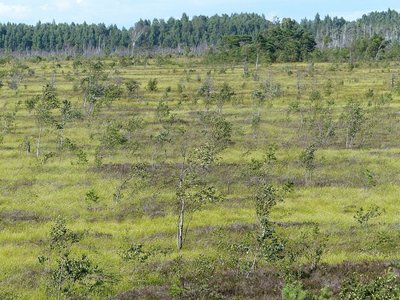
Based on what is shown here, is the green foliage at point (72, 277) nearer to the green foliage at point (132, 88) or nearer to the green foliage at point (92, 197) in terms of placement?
the green foliage at point (92, 197)

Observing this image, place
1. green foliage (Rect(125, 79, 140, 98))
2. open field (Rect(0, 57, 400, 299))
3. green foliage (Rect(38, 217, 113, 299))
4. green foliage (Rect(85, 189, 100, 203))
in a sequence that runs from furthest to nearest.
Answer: green foliage (Rect(125, 79, 140, 98)) < green foliage (Rect(85, 189, 100, 203)) < open field (Rect(0, 57, 400, 299)) < green foliage (Rect(38, 217, 113, 299))

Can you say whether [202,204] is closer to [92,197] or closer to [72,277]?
[92,197]

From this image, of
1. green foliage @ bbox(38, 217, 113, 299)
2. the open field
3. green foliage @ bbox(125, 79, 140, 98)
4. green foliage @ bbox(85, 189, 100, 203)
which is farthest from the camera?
green foliage @ bbox(125, 79, 140, 98)

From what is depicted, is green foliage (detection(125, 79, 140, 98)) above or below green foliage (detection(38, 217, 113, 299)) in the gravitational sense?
above

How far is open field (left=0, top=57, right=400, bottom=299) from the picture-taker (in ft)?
68.8

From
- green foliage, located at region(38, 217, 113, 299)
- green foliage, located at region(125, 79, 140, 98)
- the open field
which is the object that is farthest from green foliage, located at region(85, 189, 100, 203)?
green foliage, located at region(125, 79, 140, 98)

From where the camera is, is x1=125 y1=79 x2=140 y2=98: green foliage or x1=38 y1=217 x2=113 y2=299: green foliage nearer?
x1=38 y1=217 x2=113 y2=299: green foliage

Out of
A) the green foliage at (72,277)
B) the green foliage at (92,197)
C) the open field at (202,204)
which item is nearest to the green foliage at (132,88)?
the open field at (202,204)

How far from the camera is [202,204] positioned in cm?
3209

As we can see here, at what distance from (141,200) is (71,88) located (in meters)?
56.7

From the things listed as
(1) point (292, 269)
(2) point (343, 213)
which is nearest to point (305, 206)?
(2) point (343, 213)

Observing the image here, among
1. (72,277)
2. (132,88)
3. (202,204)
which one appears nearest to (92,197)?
(202,204)

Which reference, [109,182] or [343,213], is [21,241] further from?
[343,213]

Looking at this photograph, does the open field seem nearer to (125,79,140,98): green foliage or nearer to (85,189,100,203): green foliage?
(85,189,100,203): green foliage
